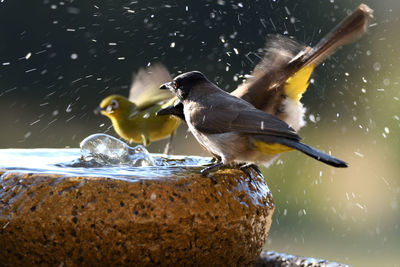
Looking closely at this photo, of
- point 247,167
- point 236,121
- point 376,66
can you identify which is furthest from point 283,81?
point 376,66

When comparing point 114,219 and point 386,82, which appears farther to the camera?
point 386,82

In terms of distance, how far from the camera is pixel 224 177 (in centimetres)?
258

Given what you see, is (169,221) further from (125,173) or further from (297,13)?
(297,13)

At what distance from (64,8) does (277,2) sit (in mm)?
3333

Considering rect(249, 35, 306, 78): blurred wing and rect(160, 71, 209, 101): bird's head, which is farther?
rect(249, 35, 306, 78): blurred wing

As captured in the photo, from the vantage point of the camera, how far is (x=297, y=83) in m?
3.79

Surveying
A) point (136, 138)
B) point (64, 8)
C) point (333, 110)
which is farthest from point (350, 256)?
point (64, 8)

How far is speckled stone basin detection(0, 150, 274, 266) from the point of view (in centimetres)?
224

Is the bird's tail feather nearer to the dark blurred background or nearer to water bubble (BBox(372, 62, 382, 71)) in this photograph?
the dark blurred background

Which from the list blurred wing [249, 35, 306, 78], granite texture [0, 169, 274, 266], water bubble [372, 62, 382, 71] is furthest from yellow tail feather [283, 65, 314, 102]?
water bubble [372, 62, 382, 71]

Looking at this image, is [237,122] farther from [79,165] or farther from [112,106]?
[112,106]

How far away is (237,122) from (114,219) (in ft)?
3.08

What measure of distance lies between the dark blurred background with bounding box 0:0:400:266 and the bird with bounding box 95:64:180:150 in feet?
3.03

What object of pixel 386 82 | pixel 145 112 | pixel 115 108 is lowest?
pixel 386 82
